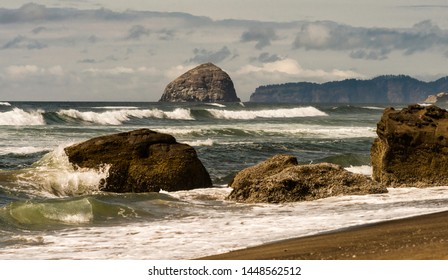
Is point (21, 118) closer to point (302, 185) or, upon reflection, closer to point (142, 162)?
point (142, 162)

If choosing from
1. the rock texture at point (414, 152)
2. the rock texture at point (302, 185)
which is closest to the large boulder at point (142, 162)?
the rock texture at point (302, 185)

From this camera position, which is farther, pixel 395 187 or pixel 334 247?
pixel 395 187

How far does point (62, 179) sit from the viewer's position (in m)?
18.1

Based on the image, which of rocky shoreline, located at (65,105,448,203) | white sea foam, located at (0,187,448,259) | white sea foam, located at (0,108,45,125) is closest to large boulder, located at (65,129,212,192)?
rocky shoreline, located at (65,105,448,203)

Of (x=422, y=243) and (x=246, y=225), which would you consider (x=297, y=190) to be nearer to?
(x=246, y=225)

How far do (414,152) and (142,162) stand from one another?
5.89 m

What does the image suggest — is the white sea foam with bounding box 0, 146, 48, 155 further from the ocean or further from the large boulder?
the large boulder

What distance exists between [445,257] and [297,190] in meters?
7.58

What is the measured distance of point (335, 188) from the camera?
1595 centimetres

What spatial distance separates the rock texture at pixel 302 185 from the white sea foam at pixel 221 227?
1.01 feet

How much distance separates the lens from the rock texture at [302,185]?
51.2 ft
